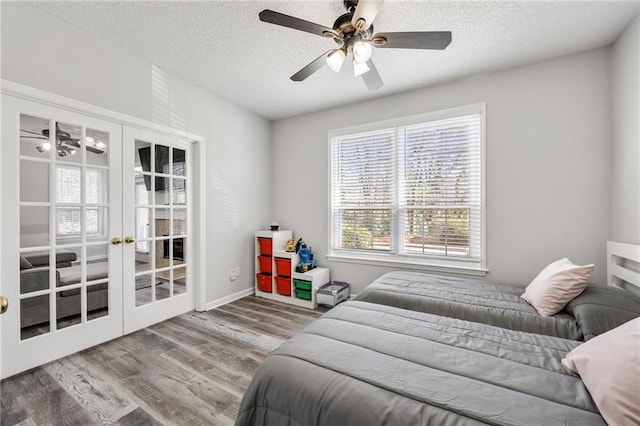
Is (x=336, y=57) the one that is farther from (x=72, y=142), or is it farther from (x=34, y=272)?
(x=34, y=272)

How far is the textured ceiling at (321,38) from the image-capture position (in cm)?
194

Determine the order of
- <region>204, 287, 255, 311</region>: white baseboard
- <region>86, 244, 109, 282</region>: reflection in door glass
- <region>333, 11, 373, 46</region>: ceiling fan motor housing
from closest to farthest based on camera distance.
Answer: <region>333, 11, 373, 46</region>: ceiling fan motor housing, <region>86, 244, 109, 282</region>: reflection in door glass, <region>204, 287, 255, 311</region>: white baseboard

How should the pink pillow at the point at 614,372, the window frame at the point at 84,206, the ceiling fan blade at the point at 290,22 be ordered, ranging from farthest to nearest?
the window frame at the point at 84,206 < the ceiling fan blade at the point at 290,22 < the pink pillow at the point at 614,372

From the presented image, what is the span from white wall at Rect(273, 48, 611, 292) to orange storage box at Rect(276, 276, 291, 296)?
7.79 ft

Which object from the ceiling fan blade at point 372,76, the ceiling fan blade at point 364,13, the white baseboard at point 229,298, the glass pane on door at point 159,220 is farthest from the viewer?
the white baseboard at point 229,298

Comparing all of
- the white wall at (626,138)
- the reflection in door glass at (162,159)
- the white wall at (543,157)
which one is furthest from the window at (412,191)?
the reflection in door glass at (162,159)

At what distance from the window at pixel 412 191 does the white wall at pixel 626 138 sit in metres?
0.97

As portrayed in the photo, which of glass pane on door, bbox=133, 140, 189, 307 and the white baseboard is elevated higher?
glass pane on door, bbox=133, 140, 189, 307

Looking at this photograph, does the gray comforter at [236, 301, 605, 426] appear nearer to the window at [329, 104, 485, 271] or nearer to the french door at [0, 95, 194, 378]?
the window at [329, 104, 485, 271]

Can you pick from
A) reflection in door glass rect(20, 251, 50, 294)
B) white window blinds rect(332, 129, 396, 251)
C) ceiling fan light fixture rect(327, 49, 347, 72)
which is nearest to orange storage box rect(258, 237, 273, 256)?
white window blinds rect(332, 129, 396, 251)

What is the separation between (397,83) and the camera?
3041 mm

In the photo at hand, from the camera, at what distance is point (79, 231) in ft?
7.55

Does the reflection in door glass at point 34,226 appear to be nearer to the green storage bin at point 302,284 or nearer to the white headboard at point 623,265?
the green storage bin at point 302,284

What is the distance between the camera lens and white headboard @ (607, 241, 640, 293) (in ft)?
6.22
